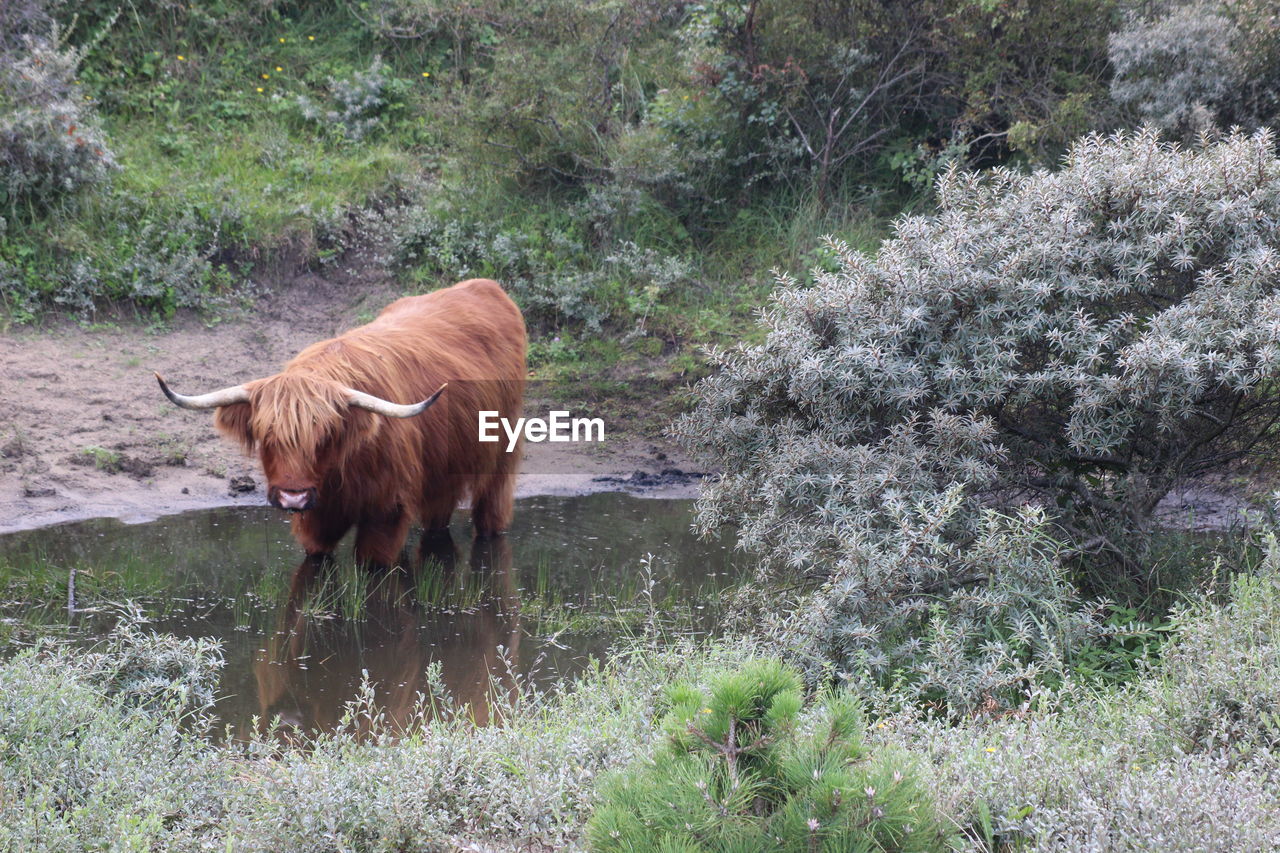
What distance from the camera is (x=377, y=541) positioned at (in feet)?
19.6

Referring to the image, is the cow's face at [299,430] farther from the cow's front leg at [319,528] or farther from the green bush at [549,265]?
the green bush at [549,265]

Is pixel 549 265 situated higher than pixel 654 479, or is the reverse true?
pixel 549 265

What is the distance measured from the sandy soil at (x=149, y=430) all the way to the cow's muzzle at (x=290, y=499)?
196 cm

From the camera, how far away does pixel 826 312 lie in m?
4.51

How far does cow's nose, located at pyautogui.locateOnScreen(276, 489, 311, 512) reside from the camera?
17.2 feet

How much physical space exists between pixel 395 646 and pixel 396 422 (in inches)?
51.9

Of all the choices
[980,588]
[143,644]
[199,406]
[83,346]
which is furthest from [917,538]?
[83,346]

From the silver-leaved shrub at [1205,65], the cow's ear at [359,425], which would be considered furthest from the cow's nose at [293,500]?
the silver-leaved shrub at [1205,65]

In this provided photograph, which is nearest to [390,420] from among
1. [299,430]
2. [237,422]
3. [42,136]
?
[299,430]

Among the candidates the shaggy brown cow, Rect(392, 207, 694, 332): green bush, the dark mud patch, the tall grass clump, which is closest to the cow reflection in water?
the shaggy brown cow

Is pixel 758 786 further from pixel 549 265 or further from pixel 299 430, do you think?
pixel 549 265

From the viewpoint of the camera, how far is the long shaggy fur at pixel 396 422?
17.7 ft

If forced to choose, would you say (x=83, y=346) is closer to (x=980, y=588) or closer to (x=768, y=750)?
(x=980, y=588)

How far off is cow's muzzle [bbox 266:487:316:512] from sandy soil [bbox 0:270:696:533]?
1.96 meters
